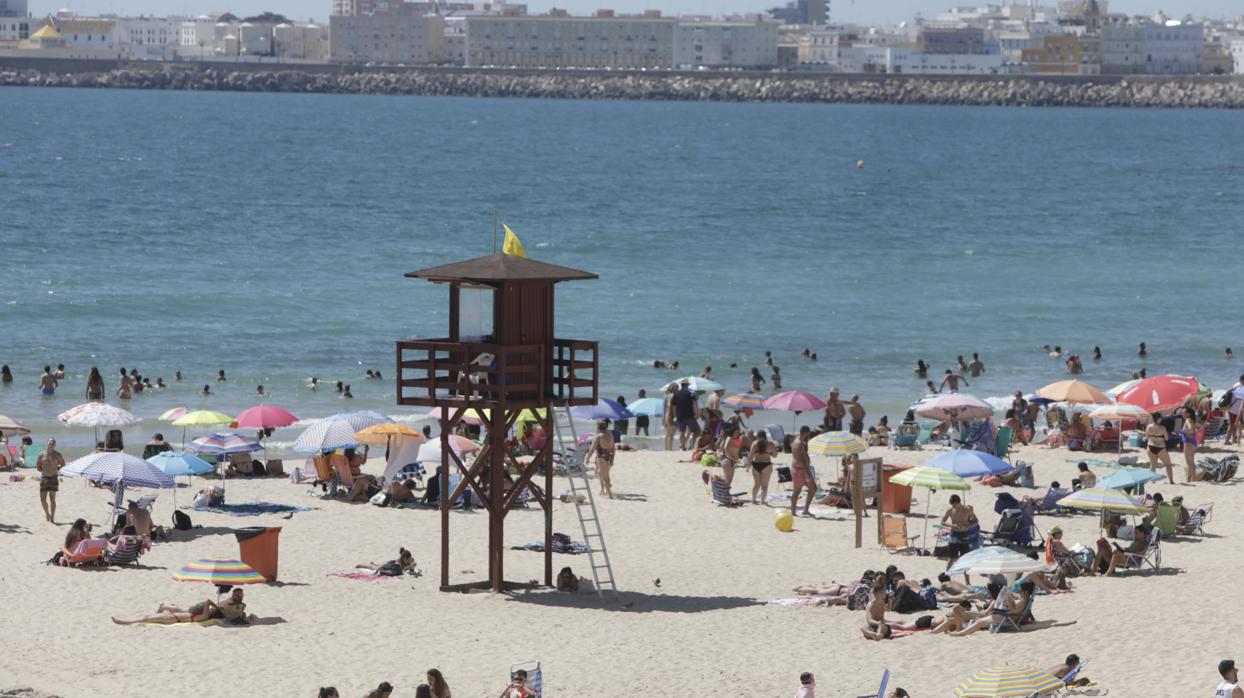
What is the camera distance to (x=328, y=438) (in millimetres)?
21328

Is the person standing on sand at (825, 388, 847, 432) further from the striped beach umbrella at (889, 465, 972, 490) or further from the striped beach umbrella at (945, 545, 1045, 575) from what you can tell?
the striped beach umbrella at (945, 545, 1045, 575)

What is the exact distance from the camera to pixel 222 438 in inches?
854

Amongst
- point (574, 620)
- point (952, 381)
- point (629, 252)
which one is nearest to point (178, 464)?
point (574, 620)

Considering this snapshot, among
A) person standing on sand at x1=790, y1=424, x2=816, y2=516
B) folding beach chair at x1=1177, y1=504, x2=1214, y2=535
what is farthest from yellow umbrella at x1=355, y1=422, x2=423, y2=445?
folding beach chair at x1=1177, y1=504, x2=1214, y2=535

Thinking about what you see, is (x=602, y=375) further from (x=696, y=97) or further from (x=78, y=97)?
(x=696, y=97)

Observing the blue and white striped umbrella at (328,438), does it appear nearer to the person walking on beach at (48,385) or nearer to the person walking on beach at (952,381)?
the person walking on beach at (48,385)

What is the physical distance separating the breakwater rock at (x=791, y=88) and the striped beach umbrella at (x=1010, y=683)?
18167 centimetres

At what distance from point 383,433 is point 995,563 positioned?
789cm

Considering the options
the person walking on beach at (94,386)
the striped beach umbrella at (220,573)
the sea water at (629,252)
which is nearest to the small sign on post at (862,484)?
the striped beach umbrella at (220,573)

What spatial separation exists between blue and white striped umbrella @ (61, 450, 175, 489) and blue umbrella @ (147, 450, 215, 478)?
32.6 inches

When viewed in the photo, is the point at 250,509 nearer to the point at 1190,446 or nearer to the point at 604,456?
the point at 604,456

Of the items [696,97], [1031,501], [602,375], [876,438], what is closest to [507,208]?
[602,375]

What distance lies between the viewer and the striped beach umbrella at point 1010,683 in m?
12.8

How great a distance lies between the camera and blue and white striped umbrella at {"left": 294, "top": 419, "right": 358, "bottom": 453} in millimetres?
21250
